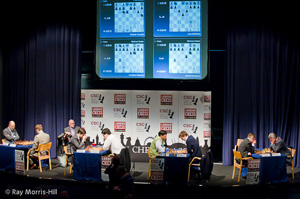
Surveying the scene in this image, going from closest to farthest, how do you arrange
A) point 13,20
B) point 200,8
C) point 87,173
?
point 87,173
point 200,8
point 13,20

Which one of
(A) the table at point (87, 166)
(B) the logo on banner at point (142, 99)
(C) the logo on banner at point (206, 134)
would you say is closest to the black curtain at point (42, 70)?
(B) the logo on banner at point (142, 99)

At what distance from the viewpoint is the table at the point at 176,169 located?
21.4 ft

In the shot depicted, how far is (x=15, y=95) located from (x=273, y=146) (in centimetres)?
733

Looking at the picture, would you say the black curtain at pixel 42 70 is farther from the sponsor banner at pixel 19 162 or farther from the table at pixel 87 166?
the table at pixel 87 166

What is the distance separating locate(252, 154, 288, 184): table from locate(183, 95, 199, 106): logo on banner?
2498 millimetres

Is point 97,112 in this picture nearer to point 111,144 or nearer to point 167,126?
point 167,126

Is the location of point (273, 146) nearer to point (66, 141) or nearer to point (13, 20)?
point (66, 141)

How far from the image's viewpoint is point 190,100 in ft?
28.7

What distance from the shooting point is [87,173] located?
6.68 metres

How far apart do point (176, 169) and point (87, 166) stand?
187 centimetres

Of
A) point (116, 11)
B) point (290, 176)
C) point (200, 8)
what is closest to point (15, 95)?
point (116, 11)

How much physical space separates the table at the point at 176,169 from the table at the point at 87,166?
1.39 m

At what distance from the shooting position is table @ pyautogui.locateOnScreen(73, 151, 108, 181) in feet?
21.6

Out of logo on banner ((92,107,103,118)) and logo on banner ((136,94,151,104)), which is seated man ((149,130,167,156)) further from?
logo on banner ((92,107,103,118))
